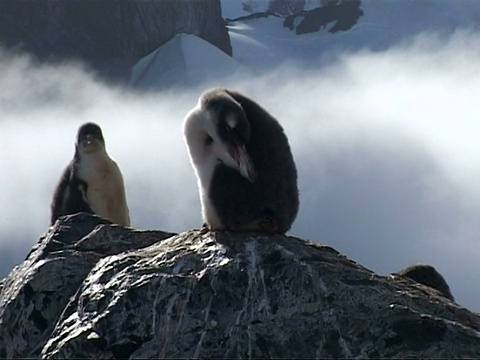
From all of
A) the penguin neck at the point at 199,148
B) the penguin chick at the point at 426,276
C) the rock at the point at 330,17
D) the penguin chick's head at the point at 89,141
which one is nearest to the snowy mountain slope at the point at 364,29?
the rock at the point at 330,17

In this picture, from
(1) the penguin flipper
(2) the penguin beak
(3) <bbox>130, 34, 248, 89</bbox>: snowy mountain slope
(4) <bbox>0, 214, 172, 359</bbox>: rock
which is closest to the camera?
(4) <bbox>0, 214, 172, 359</bbox>: rock

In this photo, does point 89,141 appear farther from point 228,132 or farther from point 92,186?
point 228,132

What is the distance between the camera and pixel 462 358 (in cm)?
720

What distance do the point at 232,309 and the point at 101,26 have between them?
10113 centimetres

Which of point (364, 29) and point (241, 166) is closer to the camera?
point (241, 166)

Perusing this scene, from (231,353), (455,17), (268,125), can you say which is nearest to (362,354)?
(231,353)

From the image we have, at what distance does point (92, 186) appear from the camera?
47.1 ft

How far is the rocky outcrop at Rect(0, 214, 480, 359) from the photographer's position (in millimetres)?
7281

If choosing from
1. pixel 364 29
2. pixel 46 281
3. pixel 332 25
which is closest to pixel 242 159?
pixel 46 281

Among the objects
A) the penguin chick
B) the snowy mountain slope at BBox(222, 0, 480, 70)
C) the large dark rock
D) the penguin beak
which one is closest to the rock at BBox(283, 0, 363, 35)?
the snowy mountain slope at BBox(222, 0, 480, 70)

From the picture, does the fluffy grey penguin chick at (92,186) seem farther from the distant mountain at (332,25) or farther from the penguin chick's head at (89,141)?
the distant mountain at (332,25)

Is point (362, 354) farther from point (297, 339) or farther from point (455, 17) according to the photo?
point (455, 17)

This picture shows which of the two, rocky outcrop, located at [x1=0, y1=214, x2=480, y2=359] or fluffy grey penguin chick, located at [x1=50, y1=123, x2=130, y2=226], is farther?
fluffy grey penguin chick, located at [x1=50, y1=123, x2=130, y2=226]

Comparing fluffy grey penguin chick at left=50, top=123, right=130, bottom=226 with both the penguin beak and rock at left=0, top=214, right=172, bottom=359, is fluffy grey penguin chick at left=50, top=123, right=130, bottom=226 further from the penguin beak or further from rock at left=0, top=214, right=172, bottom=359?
the penguin beak
